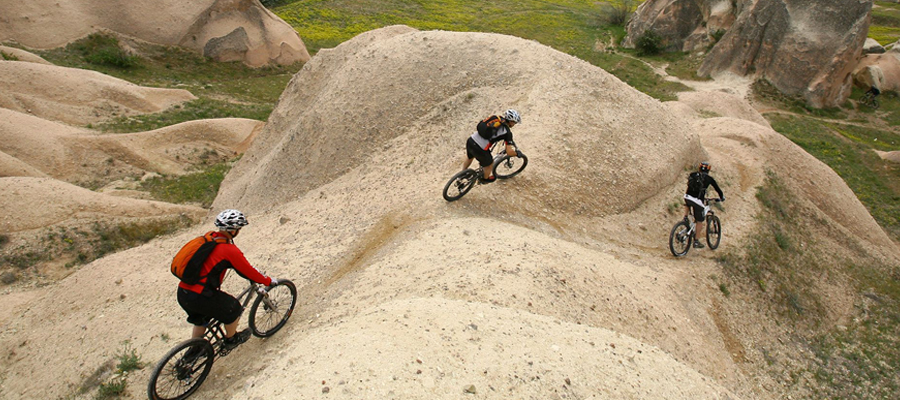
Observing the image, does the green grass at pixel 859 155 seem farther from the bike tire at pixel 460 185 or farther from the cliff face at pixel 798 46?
the bike tire at pixel 460 185

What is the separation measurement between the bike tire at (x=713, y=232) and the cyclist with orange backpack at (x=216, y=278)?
1200cm

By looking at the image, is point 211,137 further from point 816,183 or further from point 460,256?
point 816,183

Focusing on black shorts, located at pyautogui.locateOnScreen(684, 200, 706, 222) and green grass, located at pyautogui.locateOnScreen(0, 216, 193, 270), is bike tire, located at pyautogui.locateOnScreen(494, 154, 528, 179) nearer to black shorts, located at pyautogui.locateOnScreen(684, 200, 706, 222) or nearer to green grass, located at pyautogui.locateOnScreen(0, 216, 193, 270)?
black shorts, located at pyautogui.locateOnScreen(684, 200, 706, 222)

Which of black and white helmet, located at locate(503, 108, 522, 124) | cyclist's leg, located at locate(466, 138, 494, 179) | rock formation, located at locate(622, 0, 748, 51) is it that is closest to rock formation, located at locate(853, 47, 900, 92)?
rock formation, located at locate(622, 0, 748, 51)

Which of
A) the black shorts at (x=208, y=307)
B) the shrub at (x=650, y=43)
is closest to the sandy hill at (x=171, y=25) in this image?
the shrub at (x=650, y=43)

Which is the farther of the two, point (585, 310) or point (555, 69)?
point (555, 69)

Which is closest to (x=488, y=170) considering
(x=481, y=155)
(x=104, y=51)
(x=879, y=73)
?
(x=481, y=155)

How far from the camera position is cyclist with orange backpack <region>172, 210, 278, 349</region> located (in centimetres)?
727

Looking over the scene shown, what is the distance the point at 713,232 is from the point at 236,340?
12783mm

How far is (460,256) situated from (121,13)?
127ft

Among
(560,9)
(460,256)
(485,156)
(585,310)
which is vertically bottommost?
(560,9)

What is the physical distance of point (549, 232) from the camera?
12312 millimetres

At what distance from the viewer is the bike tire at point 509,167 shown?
41.8 feet

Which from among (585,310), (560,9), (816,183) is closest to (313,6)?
(560,9)
